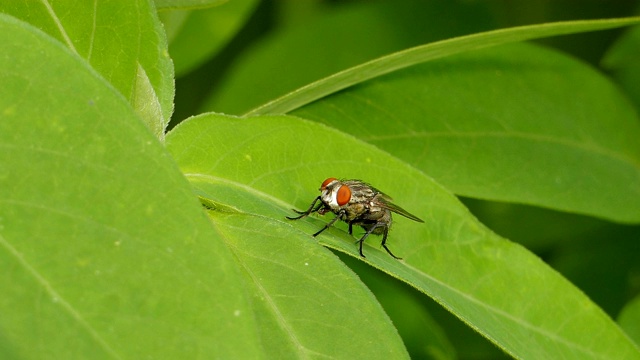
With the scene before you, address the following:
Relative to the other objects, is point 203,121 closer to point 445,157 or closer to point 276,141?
point 276,141

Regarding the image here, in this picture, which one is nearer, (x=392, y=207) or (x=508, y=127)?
(x=392, y=207)

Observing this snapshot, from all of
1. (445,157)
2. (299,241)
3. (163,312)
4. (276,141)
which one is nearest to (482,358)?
(445,157)

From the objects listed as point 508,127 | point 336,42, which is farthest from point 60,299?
point 336,42

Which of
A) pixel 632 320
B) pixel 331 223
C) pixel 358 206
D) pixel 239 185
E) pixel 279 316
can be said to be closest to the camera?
pixel 279 316

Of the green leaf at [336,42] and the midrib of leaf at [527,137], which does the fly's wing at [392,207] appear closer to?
the midrib of leaf at [527,137]

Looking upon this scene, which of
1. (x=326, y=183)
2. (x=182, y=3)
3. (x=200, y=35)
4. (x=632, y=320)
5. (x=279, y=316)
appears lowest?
(x=632, y=320)

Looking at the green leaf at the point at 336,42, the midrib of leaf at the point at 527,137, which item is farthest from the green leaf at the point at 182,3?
the green leaf at the point at 336,42

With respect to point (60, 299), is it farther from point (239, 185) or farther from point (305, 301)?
point (239, 185)

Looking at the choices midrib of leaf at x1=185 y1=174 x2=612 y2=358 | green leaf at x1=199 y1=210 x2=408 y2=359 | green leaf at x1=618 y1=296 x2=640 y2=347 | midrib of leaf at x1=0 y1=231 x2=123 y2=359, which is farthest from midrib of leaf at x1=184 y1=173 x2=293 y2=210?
green leaf at x1=618 y1=296 x2=640 y2=347
